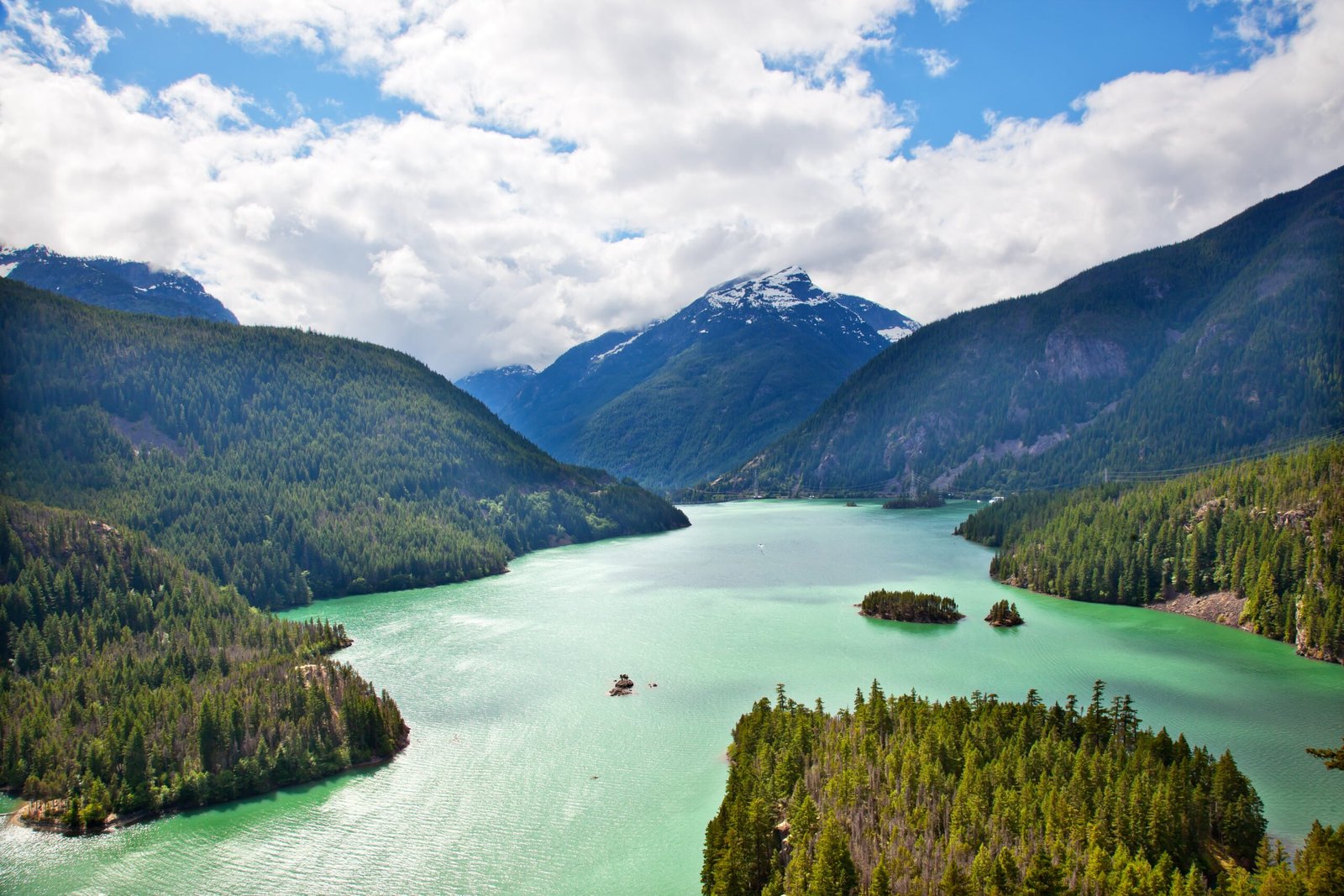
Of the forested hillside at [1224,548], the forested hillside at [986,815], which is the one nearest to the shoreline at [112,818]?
the forested hillside at [986,815]

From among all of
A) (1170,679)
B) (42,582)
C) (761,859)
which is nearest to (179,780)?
(761,859)

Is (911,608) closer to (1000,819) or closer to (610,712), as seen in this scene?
(610,712)

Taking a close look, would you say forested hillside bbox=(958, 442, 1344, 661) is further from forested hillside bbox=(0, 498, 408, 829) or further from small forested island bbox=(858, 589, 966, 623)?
forested hillside bbox=(0, 498, 408, 829)

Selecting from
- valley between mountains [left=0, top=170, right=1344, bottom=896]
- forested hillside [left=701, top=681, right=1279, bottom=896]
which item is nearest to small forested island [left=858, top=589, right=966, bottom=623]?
valley between mountains [left=0, top=170, right=1344, bottom=896]

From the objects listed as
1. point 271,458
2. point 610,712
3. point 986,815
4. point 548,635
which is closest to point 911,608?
point 548,635

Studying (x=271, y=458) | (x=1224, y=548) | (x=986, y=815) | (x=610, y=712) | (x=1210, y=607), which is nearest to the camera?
(x=986, y=815)

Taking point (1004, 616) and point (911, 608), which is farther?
point (911, 608)

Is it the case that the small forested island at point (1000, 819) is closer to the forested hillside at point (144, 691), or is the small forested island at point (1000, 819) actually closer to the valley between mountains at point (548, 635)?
the valley between mountains at point (548, 635)
